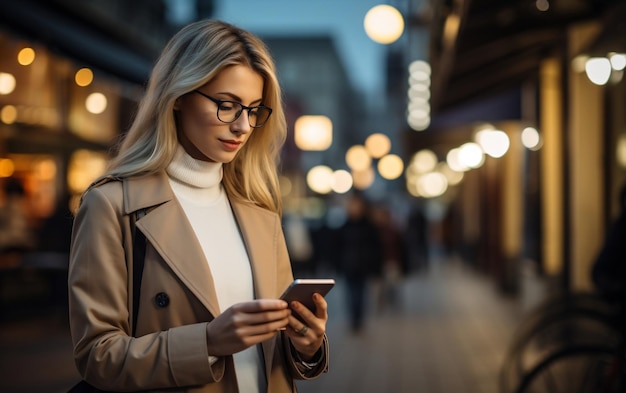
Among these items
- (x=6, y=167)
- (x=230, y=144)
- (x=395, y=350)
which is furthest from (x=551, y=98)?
(x=230, y=144)

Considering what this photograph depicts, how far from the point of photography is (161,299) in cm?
251

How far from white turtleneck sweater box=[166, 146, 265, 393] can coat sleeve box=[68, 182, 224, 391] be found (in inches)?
9.0

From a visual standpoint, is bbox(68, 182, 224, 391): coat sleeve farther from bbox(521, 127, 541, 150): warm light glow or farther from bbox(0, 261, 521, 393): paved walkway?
bbox(521, 127, 541, 150): warm light glow

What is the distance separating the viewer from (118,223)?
8.31 feet

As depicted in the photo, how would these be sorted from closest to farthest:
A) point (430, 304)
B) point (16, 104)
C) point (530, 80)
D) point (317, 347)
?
point (317, 347) < point (16, 104) < point (530, 80) < point (430, 304)

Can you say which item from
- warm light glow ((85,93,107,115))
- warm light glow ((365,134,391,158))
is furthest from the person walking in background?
warm light glow ((365,134,391,158))

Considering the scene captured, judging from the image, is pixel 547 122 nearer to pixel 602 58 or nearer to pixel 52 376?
pixel 602 58

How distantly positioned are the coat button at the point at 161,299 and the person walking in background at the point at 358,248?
11079 millimetres

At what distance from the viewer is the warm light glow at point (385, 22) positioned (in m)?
12.5

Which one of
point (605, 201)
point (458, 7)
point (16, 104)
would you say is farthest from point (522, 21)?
point (16, 104)

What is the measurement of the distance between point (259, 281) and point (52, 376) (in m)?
6.79

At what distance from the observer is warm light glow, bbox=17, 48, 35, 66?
12.0m

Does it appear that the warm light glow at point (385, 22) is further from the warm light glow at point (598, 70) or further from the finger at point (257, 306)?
the finger at point (257, 306)

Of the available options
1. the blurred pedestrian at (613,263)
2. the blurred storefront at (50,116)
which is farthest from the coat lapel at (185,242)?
the blurred storefront at (50,116)
